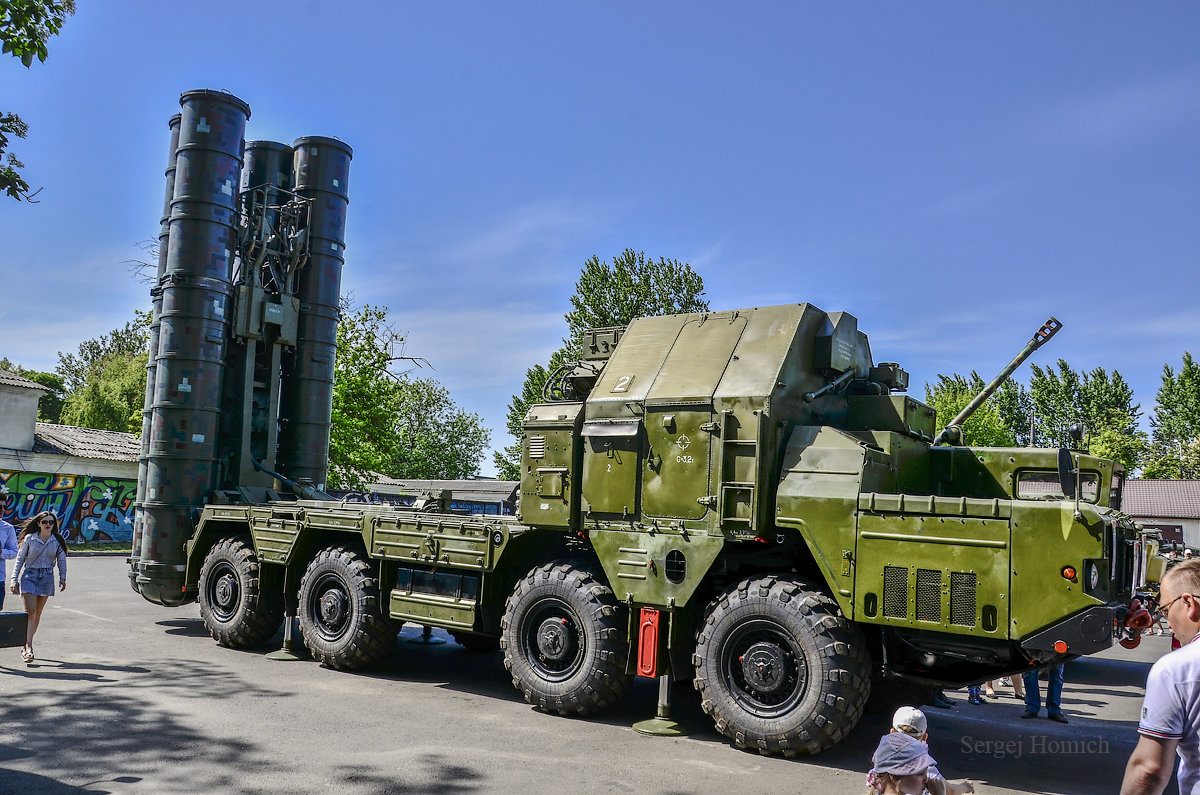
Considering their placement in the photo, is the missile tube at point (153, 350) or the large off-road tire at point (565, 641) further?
the missile tube at point (153, 350)

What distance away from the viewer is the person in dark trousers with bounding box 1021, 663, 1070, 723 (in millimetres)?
9391

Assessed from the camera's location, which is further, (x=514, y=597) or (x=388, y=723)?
(x=514, y=597)

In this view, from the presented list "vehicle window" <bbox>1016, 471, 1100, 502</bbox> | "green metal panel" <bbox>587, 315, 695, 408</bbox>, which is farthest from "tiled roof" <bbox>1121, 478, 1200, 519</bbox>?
"green metal panel" <bbox>587, 315, 695, 408</bbox>

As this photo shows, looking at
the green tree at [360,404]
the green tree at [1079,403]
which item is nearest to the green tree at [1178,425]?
the green tree at [1079,403]

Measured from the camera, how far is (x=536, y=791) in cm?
636

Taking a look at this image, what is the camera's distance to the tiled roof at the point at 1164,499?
42531mm

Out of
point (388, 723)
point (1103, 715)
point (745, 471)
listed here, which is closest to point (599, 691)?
point (388, 723)

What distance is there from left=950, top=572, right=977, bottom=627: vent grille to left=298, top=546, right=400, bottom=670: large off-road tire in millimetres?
6522

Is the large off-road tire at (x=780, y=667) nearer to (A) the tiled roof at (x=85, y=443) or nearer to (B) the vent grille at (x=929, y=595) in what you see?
(B) the vent grille at (x=929, y=595)

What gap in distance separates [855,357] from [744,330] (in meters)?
1.34

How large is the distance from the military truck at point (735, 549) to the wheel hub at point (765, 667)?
18 millimetres

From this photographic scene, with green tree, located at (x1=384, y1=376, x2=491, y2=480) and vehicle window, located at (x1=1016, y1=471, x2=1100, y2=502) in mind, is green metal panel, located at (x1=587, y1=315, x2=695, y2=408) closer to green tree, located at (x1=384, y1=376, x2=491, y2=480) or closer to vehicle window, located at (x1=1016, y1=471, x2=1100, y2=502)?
vehicle window, located at (x1=1016, y1=471, x2=1100, y2=502)

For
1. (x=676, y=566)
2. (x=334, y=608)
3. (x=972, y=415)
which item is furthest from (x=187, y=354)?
(x=972, y=415)

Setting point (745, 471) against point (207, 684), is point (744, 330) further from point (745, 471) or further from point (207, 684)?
point (207, 684)
